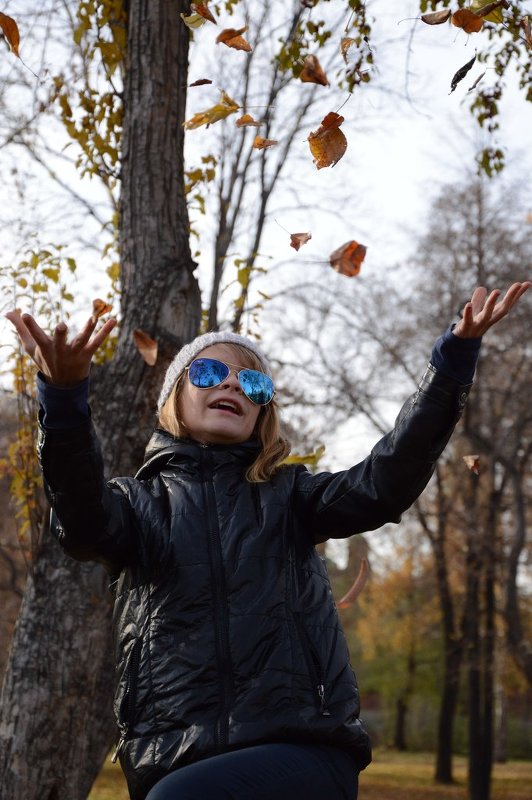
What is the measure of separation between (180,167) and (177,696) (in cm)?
356

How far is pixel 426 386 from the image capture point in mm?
2439

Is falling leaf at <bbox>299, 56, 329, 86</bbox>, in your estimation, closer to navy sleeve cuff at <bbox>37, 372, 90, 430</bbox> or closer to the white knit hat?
the white knit hat

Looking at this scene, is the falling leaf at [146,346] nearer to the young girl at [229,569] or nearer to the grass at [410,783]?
the young girl at [229,569]

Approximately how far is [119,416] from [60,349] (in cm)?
246

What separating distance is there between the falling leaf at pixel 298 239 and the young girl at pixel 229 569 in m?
1.04

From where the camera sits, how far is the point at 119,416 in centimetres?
471

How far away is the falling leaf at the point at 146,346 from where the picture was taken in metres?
4.69

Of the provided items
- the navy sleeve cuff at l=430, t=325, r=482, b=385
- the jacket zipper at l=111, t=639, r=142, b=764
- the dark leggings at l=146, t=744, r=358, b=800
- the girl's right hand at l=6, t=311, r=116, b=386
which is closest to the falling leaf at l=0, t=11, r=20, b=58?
the girl's right hand at l=6, t=311, r=116, b=386

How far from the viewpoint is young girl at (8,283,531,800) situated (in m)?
2.15

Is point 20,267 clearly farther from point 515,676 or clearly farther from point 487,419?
point 515,676

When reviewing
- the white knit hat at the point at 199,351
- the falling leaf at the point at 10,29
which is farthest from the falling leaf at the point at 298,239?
the falling leaf at the point at 10,29

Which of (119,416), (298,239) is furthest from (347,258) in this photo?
(119,416)

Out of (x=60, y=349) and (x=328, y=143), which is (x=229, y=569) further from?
(x=328, y=143)

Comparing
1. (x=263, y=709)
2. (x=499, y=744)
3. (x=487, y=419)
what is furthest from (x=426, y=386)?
(x=499, y=744)
